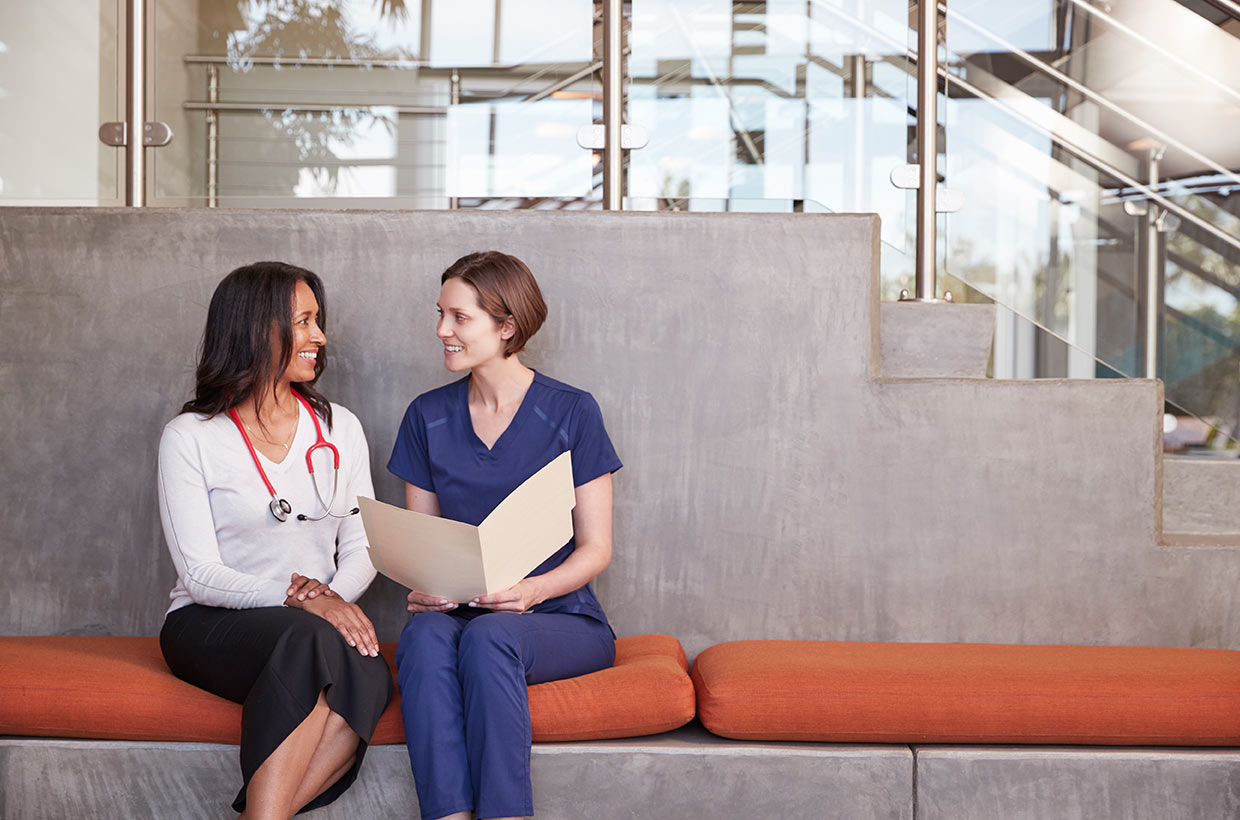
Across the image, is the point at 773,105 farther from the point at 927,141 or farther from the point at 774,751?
the point at 774,751

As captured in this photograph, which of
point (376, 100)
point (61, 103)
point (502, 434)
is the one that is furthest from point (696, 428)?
point (61, 103)

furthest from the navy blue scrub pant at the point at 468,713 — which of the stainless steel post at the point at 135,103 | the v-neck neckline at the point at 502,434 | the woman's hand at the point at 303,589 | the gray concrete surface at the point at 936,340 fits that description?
the stainless steel post at the point at 135,103

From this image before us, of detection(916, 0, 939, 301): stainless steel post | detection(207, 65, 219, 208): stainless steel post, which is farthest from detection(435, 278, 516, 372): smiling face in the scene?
detection(916, 0, 939, 301): stainless steel post

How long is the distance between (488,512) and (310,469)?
0.41 metres

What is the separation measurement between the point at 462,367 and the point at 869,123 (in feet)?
4.97

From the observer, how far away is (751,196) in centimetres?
315

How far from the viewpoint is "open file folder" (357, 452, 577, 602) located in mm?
2074

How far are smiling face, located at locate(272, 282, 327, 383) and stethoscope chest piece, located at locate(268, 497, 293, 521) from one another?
288 mm

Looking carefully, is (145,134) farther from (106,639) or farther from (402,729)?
(402,729)

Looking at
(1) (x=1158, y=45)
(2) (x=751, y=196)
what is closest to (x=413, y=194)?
(2) (x=751, y=196)

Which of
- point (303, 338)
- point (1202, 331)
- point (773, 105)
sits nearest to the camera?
point (303, 338)

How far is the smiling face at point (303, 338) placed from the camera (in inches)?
97.7

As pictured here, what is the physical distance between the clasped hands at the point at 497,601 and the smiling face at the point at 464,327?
0.50 m

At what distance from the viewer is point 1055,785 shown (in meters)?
2.18
